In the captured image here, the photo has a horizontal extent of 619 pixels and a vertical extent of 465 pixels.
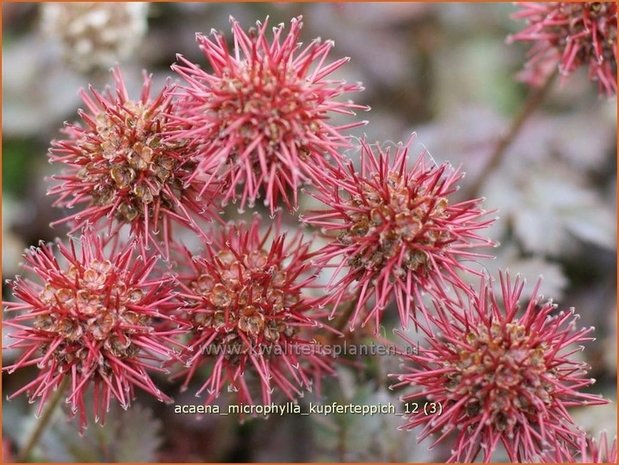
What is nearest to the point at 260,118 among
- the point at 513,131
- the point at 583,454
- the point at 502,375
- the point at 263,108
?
the point at 263,108

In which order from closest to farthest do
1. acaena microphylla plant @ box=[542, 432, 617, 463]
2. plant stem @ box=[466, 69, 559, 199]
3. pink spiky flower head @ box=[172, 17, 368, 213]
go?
pink spiky flower head @ box=[172, 17, 368, 213]
acaena microphylla plant @ box=[542, 432, 617, 463]
plant stem @ box=[466, 69, 559, 199]

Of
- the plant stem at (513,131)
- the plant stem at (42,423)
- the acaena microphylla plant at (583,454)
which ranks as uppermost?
the plant stem at (513,131)

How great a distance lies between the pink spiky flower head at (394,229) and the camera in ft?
7.27

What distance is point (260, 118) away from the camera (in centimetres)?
210

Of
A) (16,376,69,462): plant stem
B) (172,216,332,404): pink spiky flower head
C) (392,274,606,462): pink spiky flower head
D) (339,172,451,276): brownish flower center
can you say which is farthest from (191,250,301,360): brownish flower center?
(16,376,69,462): plant stem

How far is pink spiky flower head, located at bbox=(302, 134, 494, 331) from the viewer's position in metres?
2.22

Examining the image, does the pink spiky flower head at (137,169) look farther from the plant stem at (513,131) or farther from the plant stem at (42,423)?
the plant stem at (513,131)

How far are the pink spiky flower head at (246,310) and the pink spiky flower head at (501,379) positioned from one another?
0.43m

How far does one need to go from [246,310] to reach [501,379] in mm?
841

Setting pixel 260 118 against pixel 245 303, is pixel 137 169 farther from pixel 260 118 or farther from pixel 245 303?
pixel 245 303

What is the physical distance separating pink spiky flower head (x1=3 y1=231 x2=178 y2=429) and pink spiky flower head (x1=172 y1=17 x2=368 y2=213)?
482 mm

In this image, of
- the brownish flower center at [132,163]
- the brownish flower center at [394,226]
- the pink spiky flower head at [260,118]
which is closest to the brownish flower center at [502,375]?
the brownish flower center at [394,226]

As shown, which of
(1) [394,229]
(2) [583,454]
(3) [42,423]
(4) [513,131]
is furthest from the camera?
(4) [513,131]

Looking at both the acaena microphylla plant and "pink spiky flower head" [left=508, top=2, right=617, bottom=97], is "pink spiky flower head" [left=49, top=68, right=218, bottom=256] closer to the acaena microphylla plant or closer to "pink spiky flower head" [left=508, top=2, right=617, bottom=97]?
the acaena microphylla plant
